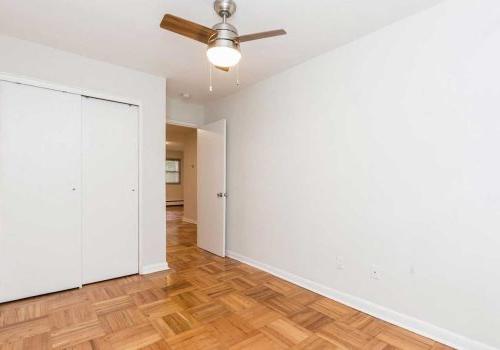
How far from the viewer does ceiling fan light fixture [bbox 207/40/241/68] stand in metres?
1.62

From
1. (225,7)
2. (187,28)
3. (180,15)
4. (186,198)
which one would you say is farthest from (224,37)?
(186,198)

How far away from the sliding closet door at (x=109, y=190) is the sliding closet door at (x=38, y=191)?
4.0 inches

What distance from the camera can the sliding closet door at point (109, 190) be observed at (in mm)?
2873

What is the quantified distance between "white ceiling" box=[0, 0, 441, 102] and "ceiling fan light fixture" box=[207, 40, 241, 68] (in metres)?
0.48

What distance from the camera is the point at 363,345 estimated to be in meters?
1.86

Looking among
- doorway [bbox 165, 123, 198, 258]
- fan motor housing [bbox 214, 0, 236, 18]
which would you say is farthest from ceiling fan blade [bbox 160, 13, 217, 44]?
doorway [bbox 165, 123, 198, 258]

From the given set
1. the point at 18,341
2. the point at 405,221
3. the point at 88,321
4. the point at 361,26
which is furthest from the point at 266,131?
the point at 18,341

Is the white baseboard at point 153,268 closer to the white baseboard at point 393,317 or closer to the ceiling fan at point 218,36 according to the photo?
the white baseboard at point 393,317

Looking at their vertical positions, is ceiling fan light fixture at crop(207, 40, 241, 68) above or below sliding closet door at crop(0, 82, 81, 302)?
above

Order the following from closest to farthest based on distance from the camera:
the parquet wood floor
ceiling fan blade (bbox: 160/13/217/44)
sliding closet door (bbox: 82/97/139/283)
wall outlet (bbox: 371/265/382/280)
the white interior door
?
ceiling fan blade (bbox: 160/13/217/44)
the parquet wood floor
wall outlet (bbox: 371/265/382/280)
sliding closet door (bbox: 82/97/139/283)
the white interior door

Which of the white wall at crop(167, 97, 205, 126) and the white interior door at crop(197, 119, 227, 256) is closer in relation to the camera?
the white interior door at crop(197, 119, 227, 256)

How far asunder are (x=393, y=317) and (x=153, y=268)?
263cm

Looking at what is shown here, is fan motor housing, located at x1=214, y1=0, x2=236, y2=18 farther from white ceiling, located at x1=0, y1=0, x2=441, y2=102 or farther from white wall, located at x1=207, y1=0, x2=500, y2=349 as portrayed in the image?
white wall, located at x1=207, y1=0, x2=500, y2=349

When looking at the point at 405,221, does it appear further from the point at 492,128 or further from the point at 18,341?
the point at 18,341
